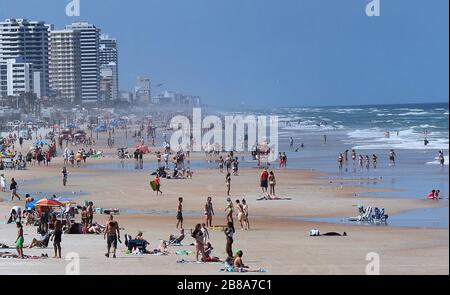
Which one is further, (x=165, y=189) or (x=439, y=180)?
(x=439, y=180)

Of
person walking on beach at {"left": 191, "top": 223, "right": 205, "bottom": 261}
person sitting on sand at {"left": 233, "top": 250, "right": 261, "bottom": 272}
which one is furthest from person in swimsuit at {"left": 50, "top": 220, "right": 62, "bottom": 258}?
person sitting on sand at {"left": 233, "top": 250, "right": 261, "bottom": 272}

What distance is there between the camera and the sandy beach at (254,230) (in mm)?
20141

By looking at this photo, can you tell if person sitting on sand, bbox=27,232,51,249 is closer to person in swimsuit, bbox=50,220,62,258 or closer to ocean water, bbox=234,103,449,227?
person in swimsuit, bbox=50,220,62,258

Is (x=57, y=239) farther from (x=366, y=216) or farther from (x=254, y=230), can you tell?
(x=366, y=216)

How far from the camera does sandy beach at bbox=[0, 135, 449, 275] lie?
66.1 feet

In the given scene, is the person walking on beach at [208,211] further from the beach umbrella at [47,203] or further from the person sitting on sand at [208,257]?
the person sitting on sand at [208,257]

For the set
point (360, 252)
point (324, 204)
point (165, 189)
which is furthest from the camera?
point (165, 189)

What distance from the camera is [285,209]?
1281 inches

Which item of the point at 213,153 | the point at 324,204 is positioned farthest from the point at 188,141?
the point at 324,204

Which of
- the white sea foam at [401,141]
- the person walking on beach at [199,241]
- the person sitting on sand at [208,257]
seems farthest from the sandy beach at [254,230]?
the white sea foam at [401,141]

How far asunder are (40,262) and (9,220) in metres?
7.52

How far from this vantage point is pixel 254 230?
26.9m

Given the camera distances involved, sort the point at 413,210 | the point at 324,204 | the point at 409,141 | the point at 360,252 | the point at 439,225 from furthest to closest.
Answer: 1. the point at 409,141
2. the point at 324,204
3. the point at 413,210
4. the point at 439,225
5. the point at 360,252

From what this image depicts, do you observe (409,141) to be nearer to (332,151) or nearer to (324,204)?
(332,151)
